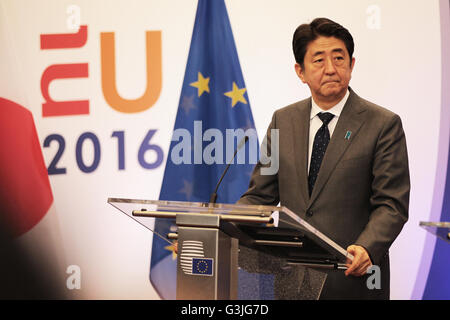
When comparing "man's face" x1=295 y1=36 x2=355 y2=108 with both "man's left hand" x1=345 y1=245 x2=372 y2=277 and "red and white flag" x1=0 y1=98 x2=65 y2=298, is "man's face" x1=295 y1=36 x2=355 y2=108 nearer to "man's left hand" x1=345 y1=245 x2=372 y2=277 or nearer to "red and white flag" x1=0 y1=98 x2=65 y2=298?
"man's left hand" x1=345 y1=245 x2=372 y2=277

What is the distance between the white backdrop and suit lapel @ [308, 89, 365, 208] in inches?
50.3

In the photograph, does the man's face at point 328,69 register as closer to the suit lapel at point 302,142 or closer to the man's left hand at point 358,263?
the suit lapel at point 302,142

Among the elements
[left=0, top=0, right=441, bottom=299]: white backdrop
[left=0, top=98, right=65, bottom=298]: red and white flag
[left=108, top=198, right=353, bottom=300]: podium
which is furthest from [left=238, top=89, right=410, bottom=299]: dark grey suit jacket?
[left=0, top=98, right=65, bottom=298]: red and white flag

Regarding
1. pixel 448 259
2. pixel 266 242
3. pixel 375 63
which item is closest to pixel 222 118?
pixel 375 63

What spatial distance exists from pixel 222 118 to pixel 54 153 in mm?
1263

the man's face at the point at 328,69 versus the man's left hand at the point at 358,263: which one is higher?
the man's face at the point at 328,69

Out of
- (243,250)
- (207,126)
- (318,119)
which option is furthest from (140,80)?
(243,250)

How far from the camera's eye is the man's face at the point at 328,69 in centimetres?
303

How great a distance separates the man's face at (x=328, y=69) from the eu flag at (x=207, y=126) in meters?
1.34

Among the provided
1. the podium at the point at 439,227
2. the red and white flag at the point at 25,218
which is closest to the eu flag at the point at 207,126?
the red and white flag at the point at 25,218

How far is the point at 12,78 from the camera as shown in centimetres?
477

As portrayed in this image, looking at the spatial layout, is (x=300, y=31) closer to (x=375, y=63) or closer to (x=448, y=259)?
(x=375, y=63)
